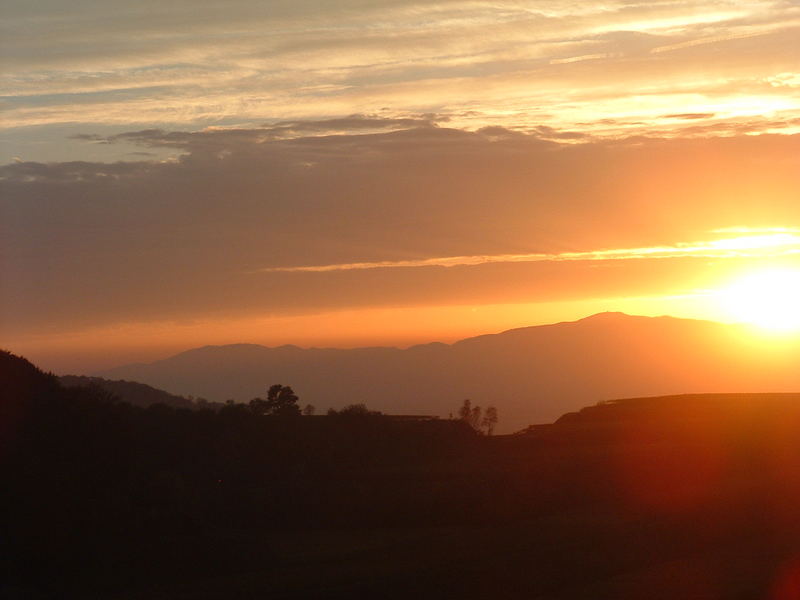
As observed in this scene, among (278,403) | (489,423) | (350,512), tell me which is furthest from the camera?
(489,423)

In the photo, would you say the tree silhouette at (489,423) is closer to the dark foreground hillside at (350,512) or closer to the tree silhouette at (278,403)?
the tree silhouette at (278,403)

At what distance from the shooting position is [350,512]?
31.2 m

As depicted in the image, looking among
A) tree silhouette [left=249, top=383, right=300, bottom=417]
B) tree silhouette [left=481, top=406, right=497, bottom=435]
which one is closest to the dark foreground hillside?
tree silhouette [left=249, top=383, right=300, bottom=417]

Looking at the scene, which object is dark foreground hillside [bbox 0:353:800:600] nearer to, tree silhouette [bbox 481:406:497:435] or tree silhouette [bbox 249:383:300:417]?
tree silhouette [bbox 249:383:300:417]

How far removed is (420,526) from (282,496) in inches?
182

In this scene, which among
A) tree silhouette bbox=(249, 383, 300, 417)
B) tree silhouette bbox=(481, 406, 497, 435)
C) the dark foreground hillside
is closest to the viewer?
the dark foreground hillside

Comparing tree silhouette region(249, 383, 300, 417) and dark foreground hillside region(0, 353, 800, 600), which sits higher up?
tree silhouette region(249, 383, 300, 417)

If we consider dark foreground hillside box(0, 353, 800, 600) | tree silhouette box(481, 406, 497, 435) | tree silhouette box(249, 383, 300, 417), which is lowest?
dark foreground hillside box(0, 353, 800, 600)

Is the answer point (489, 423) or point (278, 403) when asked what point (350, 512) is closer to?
point (278, 403)

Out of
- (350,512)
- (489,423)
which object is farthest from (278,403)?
(350,512)

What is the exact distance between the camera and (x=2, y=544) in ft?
75.7

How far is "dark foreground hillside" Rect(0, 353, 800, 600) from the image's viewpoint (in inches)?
877

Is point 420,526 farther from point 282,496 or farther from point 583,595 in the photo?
point 583,595

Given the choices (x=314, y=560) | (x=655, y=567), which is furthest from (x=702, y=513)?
(x=314, y=560)
